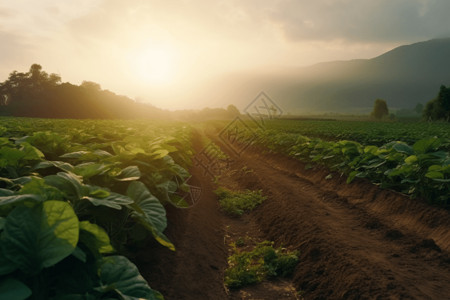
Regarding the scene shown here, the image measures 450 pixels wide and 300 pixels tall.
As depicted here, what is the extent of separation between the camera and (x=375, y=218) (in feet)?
18.9

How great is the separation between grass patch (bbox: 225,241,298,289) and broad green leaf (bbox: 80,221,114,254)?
277 cm

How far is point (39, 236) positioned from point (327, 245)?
13.1 ft

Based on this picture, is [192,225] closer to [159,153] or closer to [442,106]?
[159,153]

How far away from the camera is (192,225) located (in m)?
5.10

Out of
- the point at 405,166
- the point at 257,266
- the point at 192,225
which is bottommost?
the point at 257,266

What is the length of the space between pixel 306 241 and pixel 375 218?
175 centimetres

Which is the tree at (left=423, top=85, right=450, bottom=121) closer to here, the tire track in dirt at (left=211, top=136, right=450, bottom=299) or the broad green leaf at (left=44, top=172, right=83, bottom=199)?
the tire track in dirt at (left=211, top=136, right=450, bottom=299)

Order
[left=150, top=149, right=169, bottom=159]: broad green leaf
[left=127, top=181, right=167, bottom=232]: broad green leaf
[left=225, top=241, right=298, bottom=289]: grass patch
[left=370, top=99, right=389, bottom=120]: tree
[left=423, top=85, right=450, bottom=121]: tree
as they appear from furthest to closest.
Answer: [left=370, top=99, right=389, bottom=120]: tree < [left=423, top=85, right=450, bottom=121]: tree < [left=225, top=241, right=298, bottom=289]: grass patch < [left=150, top=149, right=169, bottom=159]: broad green leaf < [left=127, top=181, right=167, bottom=232]: broad green leaf

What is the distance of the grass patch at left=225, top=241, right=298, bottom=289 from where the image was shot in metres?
4.07

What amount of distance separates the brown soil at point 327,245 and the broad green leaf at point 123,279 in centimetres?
166

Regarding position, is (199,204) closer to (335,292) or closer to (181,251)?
(181,251)

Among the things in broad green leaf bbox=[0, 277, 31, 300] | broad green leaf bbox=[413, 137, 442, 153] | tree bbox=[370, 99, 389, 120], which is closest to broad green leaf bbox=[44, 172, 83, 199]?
broad green leaf bbox=[0, 277, 31, 300]

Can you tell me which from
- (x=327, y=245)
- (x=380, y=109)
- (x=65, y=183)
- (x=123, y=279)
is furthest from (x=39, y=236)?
(x=380, y=109)

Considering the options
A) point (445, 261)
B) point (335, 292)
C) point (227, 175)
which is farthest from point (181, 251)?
point (227, 175)
